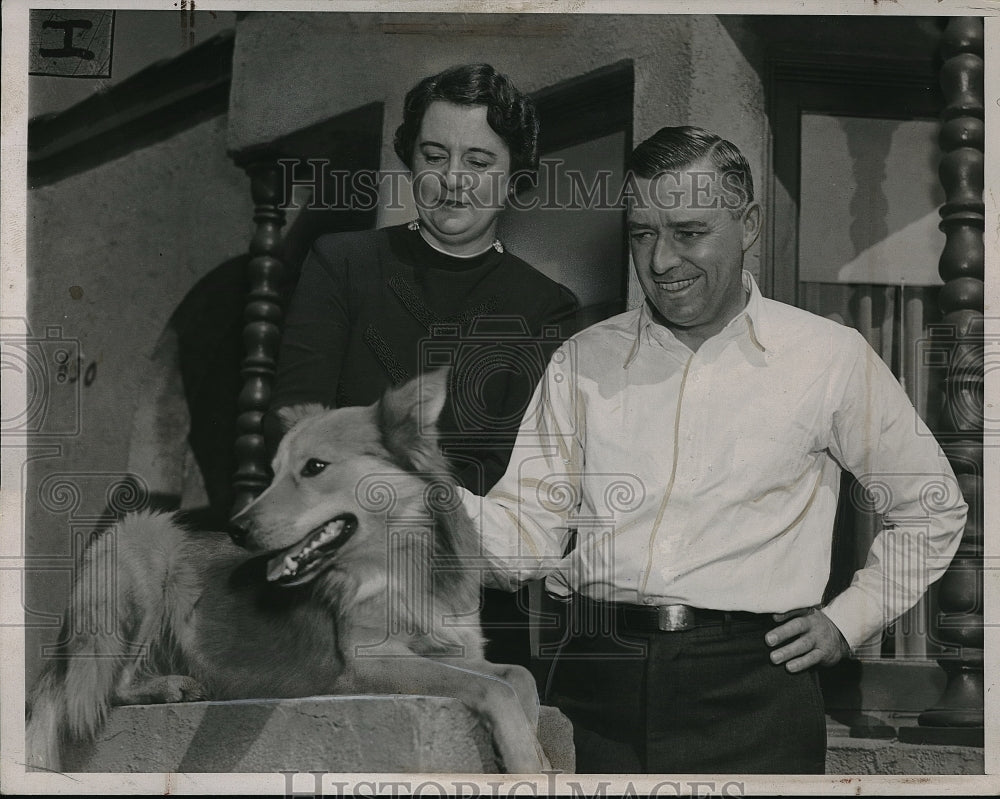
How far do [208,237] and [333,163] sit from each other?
0.48 meters

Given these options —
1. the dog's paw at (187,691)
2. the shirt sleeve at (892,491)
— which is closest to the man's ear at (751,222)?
the shirt sleeve at (892,491)

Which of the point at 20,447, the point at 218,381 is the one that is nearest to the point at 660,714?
the point at 218,381

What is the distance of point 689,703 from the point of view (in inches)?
132

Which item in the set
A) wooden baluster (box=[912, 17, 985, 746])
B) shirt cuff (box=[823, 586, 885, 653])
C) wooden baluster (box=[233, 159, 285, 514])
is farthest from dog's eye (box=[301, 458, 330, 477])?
wooden baluster (box=[912, 17, 985, 746])

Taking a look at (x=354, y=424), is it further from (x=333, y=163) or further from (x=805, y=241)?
(x=805, y=241)

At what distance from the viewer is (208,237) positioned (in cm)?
369

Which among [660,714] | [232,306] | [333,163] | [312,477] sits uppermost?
[333,163]

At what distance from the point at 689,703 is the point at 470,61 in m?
2.15

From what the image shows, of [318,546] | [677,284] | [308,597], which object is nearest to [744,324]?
[677,284]

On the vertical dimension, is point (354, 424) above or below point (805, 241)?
below

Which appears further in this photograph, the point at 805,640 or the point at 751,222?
the point at 751,222

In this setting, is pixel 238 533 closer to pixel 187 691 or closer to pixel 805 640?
pixel 187 691

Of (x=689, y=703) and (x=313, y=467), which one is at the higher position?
(x=313, y=467)

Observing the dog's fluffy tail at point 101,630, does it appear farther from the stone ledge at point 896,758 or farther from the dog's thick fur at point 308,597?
the stone ledge at point 896,758
